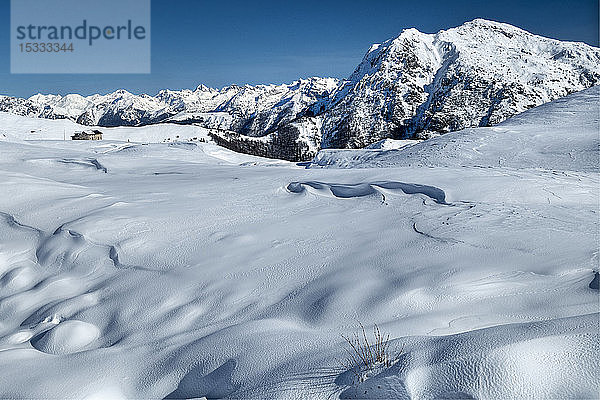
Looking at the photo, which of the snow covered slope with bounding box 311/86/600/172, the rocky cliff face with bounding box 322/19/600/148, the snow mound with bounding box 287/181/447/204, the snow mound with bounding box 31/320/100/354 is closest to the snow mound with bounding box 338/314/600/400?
the snow mound with bounding box 31/320/100/354

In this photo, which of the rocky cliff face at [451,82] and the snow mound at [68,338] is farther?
the rocky cliff face at [451,82]

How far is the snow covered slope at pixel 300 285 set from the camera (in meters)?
2.49

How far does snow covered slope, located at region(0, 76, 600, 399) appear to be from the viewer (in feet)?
8.16

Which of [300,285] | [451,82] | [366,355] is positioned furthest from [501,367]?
[451,82]

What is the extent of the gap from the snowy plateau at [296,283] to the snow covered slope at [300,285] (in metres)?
0.02

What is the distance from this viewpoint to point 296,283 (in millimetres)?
4227

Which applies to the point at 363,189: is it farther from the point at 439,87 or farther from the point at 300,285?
the point at 439,87

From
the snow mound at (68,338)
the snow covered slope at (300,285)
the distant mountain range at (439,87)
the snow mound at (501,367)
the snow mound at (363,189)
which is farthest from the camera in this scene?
the distant mountain range at (439,87)

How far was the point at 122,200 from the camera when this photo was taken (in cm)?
698

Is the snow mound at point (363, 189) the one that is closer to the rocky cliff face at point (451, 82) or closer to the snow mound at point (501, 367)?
the snow mound at point (501, 367)

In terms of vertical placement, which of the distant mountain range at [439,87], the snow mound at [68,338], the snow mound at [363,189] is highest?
the distant mountain range at [439,87]

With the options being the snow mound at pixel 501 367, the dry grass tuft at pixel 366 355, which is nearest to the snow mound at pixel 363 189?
the dry grass tuft at pixel 366 355

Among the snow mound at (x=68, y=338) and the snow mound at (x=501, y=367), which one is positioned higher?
the snow mound at (x=501, y=367)

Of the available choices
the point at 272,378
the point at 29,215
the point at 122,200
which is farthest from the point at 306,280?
the point at 29,215
